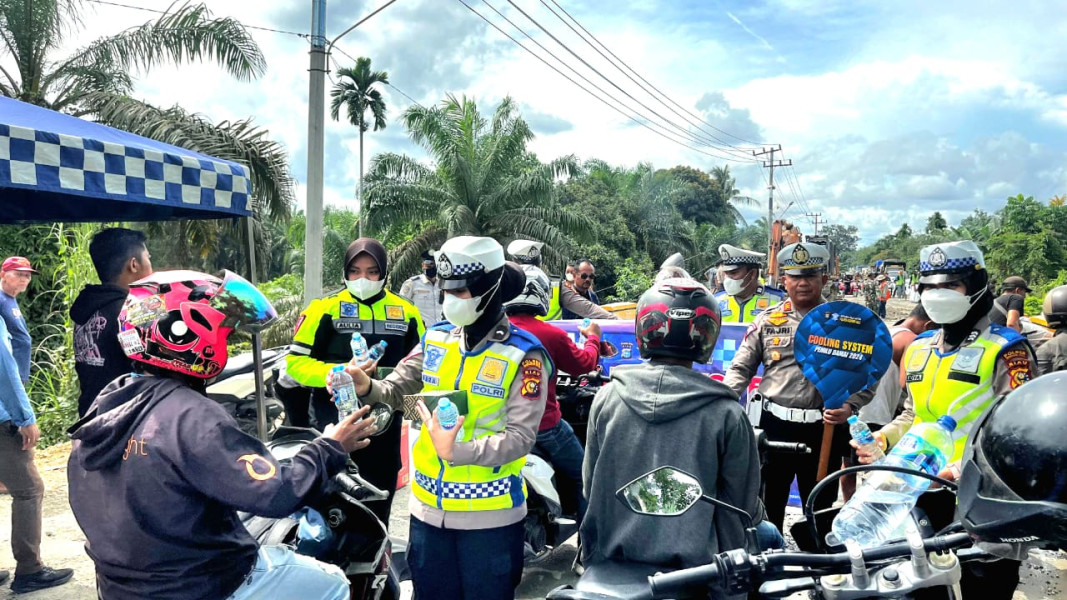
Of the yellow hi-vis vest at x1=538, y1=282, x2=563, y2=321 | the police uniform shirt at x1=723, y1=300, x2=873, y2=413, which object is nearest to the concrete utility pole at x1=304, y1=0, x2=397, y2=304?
the yellow hi-vis vest at x1=538, y1=282, x2=563, y2=321

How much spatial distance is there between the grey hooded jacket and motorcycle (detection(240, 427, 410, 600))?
0.91m

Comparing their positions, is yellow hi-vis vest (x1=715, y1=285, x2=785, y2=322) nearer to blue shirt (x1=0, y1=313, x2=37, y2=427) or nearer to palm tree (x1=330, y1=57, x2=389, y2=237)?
blue shirt (x1=0, y1=313, x2=37, y2=427)

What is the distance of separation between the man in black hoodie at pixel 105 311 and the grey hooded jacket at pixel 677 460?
9.08 feet

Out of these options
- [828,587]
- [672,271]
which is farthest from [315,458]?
[672,271]

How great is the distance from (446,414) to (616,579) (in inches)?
30.2

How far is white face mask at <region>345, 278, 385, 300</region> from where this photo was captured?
4.28 m

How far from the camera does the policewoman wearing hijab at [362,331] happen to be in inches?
166

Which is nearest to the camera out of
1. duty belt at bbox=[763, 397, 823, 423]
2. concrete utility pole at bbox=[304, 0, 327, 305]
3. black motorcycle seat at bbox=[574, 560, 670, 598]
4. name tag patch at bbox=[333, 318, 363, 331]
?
black motorcycle seat at bbox=[574, 560, 670, 598]

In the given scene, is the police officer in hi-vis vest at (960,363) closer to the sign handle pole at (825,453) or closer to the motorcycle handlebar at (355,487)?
the sign handle pole at (825,453)

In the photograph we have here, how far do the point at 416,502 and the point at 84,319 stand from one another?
218 cm

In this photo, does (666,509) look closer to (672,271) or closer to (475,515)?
(475,515)

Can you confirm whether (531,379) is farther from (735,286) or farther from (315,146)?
(315,146)

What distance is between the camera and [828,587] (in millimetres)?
1684

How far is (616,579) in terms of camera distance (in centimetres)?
206
